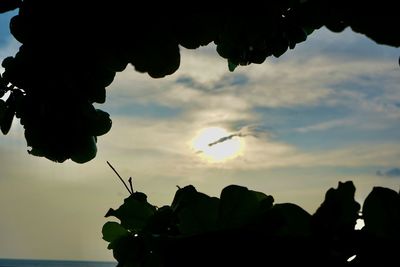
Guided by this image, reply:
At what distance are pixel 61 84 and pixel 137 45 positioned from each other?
0.39 metres

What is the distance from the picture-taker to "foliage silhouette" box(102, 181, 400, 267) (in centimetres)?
81

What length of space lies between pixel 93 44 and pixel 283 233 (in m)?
0.85

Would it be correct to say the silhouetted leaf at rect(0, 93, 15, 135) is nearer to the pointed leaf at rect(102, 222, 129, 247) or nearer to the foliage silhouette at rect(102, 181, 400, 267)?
the pointed leaf at rect(102, 222, 129, 247)

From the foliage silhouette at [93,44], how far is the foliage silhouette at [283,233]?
1.24 ft

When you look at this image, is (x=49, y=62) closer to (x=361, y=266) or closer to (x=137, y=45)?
(x=137, y=45)

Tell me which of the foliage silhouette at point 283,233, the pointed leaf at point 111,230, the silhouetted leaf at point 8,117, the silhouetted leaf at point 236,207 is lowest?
the foliage silhouette at point 283,233

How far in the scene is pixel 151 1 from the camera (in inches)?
48.1

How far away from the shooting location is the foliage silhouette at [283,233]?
808 mm

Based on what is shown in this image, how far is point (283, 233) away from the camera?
902mm

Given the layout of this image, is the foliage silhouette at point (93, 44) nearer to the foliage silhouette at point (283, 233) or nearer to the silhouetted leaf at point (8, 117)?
the silhouetted leaf at point (8, 117)

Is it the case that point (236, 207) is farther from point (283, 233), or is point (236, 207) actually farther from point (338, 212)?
point (338, 212)

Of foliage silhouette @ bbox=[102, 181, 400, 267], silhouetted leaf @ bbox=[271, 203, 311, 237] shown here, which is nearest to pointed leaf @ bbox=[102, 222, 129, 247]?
foliage silhouette @ bbox=[102, 181, 400, 267]

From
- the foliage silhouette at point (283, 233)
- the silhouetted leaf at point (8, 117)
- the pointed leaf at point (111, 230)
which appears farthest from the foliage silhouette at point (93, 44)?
the foliage silhouette at point (283, 233)

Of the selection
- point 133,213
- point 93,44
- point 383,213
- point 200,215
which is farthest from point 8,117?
point 383,213
